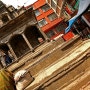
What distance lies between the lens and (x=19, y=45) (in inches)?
1008

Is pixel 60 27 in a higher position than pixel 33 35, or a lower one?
higher

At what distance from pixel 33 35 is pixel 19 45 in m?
1.67

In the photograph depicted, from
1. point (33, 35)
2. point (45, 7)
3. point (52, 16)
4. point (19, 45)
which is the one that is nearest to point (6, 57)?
point (19, 45)

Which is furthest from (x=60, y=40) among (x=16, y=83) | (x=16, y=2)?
(x=16, y=2)

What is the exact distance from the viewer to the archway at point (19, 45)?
2517 centimetres

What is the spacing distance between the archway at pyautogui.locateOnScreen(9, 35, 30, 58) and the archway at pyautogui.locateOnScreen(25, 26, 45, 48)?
0.62m

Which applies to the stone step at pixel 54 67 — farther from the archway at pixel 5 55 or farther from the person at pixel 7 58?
the person at pixel 7 58

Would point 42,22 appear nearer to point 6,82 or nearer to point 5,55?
point 5,55

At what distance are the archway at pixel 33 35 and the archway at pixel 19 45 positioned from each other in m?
0.62

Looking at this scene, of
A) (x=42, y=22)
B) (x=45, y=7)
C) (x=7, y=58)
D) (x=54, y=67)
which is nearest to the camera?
(x=54, y=67)

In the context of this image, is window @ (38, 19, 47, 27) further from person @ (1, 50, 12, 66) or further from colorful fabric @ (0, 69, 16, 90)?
colorful fabric @ (0, 69, 16, 90)

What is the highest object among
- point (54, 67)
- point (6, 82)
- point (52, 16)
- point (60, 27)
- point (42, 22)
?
point (42, 22)

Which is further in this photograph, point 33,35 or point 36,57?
point 33,35

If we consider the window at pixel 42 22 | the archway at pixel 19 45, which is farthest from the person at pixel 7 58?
the window at pixel 42 22
